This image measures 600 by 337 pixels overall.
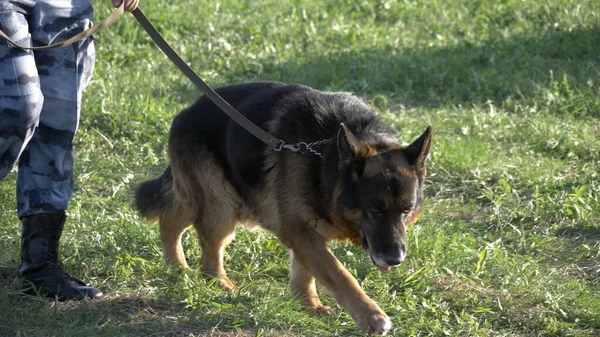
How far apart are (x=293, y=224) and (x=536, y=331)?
1.41 m

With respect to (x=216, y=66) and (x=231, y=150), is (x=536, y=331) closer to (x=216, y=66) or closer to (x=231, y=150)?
(x=231, y=150)

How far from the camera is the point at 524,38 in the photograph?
10.5 meters

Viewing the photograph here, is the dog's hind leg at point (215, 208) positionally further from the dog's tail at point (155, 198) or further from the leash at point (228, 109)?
the leash at point (228, 109)

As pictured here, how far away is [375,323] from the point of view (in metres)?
4.46

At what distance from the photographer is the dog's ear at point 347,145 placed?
4.61 meters

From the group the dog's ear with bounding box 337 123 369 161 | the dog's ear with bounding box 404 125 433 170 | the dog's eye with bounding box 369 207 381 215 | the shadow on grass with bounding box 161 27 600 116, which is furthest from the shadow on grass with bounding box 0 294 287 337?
the shadow on grass with bounding box 161 27 600 116

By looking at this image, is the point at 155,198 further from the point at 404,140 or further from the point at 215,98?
the point at 404,140

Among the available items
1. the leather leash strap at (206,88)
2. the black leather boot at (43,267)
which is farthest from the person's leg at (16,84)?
the black leather boot at (43,267)

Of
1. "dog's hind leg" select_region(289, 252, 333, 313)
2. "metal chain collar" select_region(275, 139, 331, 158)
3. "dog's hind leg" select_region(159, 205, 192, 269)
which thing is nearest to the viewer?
"metal chain collar" select_region(275, 139, 331, 158)

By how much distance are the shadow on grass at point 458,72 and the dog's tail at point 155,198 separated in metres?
2.95

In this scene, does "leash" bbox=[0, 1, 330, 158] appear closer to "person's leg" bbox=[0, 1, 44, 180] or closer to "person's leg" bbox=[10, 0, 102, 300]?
"person's leg" bbox=[10, 0, 102, 300]

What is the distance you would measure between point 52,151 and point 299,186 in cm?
133

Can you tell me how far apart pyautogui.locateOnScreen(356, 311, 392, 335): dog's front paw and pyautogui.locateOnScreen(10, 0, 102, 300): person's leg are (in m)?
1.49

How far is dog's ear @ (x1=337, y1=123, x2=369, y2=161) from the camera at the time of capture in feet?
15.1
